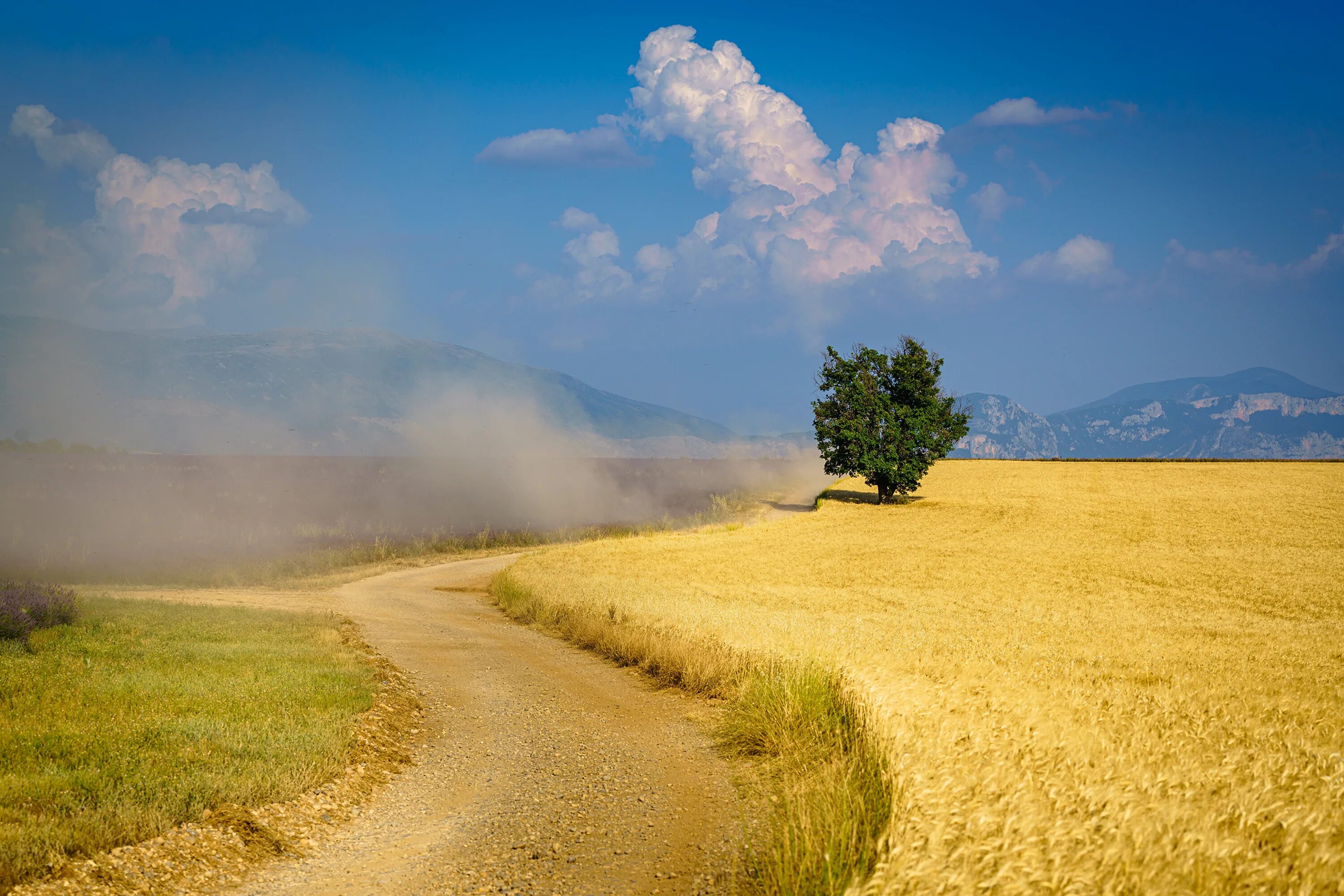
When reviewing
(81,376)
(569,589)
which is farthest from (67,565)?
(81,376)

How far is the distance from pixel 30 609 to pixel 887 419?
51.5 m

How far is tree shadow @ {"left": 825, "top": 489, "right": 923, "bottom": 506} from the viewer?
5931cm

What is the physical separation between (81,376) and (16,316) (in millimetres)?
22059

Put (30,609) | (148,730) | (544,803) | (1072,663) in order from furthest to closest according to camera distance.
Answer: (30,609)
(1072,663)
(148,730)
(544,803)

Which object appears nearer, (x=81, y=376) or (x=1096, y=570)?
(x=1096, y=570)

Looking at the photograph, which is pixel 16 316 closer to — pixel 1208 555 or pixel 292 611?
pixel 292 611

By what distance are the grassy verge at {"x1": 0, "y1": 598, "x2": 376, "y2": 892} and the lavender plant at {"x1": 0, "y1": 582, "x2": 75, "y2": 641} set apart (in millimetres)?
422

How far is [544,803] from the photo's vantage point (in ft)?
26.3

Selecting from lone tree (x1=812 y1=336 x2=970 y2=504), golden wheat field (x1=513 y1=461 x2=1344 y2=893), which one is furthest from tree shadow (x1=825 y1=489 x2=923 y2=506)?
golden wheat field (x1=513 y1=461 x2=1344 y2=893)

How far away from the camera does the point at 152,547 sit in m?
38.7

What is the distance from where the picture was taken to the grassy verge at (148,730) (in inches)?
248

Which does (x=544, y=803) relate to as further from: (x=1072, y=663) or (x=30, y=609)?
(x=30, y=609)

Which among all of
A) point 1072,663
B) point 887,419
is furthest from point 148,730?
point 887,419

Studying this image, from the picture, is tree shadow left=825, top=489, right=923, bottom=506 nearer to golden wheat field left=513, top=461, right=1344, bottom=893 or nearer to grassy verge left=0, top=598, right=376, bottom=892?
golden wheat field left=513, top=461, right=1344, bottom=893
